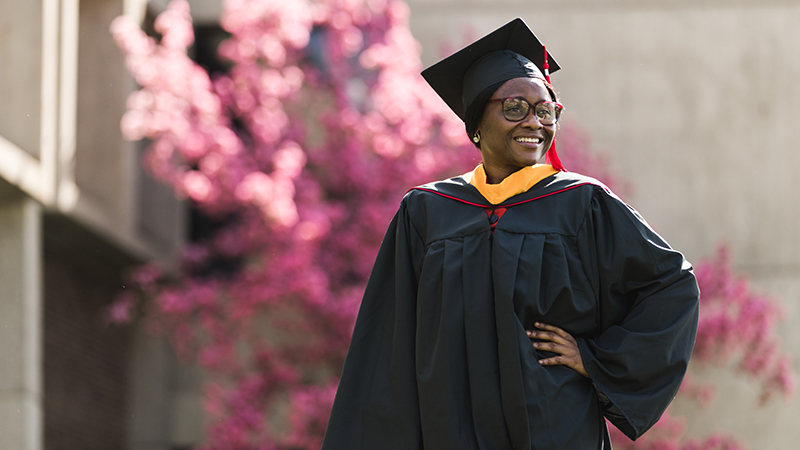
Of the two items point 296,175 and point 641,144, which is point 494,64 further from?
point 641,144

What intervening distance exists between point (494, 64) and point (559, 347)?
31.3 inches

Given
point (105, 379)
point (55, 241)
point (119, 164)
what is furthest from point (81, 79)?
point (105, 379)

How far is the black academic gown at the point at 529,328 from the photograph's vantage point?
8.24 ft

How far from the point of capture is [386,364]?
9.07 ft

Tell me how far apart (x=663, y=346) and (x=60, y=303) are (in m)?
7.29

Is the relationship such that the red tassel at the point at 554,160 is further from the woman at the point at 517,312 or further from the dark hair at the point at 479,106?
the dark hair at the point at 479,106

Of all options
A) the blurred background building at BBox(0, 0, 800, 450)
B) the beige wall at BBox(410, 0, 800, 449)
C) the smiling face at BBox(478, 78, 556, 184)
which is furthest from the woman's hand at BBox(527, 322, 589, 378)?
the beige wall at BBox(410, 0, 800, 449)

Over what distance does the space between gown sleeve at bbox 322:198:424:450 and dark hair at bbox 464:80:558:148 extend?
277 millimetres

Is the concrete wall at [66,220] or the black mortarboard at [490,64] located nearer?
the black mortarboard at [490,64]

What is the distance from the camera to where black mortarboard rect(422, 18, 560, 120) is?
2.77 meters

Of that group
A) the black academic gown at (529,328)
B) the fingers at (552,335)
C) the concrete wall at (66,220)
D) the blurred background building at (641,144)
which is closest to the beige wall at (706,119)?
the blurred background building at (641,144)

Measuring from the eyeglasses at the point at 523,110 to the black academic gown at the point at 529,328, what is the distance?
0.16 meters

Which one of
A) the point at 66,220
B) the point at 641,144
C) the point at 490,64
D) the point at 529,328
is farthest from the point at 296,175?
the point at 529,328

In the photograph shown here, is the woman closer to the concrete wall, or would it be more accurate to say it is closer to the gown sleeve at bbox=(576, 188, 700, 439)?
the gown sleeve at bbox=(576, 188, 700, 439)
